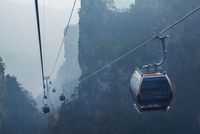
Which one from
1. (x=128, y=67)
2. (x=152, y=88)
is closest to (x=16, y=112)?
(x=128, y=67)

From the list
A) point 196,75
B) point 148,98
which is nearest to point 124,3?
point 196,75

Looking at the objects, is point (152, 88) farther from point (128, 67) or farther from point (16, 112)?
point (16, 112)

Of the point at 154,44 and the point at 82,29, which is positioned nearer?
the point at 154,44

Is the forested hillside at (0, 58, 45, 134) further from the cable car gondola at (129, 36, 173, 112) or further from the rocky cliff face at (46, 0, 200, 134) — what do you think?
the cable car gondola at (129, 36, 173, 112)

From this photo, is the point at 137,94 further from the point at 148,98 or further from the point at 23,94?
the point at 23,94

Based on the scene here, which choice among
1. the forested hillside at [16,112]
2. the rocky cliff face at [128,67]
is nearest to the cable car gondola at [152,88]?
the rocky cliff face at [128,67]

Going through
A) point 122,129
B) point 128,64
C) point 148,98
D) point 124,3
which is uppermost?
point 124,3

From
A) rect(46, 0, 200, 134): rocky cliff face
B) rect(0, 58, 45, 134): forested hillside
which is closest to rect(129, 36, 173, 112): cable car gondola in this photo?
rect(46, 0, 200, 134): rocky cliff face

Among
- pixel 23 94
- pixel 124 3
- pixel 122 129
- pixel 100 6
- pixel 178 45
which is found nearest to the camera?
pixel 122 129
